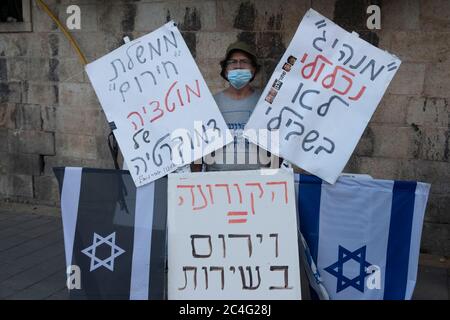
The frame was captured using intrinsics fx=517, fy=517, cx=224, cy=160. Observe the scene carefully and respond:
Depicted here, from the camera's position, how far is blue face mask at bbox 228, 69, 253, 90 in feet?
9.91

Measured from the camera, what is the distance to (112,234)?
9.80 feet

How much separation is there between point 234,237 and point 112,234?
0.75 meters

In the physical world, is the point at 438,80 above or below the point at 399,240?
above

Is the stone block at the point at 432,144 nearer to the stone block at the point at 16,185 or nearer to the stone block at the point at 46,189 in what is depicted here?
the stone block at the point at 46,189

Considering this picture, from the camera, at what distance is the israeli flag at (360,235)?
2781 mm

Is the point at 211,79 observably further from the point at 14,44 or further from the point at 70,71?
the point at 14,44

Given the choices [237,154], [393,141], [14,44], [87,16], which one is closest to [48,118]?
[14,44]

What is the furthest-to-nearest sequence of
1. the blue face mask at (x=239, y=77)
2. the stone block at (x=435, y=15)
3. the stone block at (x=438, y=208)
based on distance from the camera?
the stone block at (x=438, y=208) → the stone block at (x=435, y=15) → the blue face mask at (x=239, y=77)

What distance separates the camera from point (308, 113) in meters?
2.75

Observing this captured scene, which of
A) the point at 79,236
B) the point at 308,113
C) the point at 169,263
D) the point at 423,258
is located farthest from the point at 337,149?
the point at 423,258

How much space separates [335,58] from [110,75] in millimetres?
1251

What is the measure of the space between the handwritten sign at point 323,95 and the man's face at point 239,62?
1.11 feet

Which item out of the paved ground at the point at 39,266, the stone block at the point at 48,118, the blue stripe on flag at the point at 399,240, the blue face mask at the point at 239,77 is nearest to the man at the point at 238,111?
the blue face mask at the point at 239,77

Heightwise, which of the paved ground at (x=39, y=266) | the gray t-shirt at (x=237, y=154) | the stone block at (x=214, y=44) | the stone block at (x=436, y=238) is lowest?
Result: the paved ground at (x=39, y=266)
